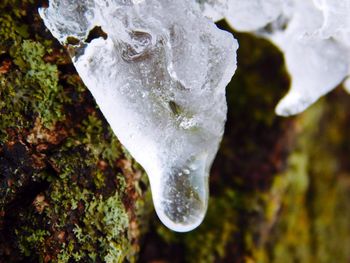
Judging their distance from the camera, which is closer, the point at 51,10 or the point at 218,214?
the point at 51,10

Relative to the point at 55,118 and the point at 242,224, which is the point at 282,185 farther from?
the point at 55,118

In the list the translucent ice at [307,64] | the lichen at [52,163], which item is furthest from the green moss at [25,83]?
the translucent ice at [307,64]

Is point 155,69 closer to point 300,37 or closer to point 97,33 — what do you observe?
point 97,33

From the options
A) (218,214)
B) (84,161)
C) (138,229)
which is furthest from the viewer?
(218,214)

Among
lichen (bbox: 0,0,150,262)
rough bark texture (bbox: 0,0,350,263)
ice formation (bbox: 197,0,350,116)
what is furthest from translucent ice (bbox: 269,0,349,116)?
lichen (bbox: 0,0,150,262)

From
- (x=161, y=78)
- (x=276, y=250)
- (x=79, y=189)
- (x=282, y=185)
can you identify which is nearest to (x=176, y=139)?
(x=161, y=78)

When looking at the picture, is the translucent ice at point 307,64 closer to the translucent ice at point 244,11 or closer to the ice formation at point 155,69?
the translucent ice at point 244,11

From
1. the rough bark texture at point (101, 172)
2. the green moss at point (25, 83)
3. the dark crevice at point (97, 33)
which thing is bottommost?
the rough bark texture at point (101, 172)
